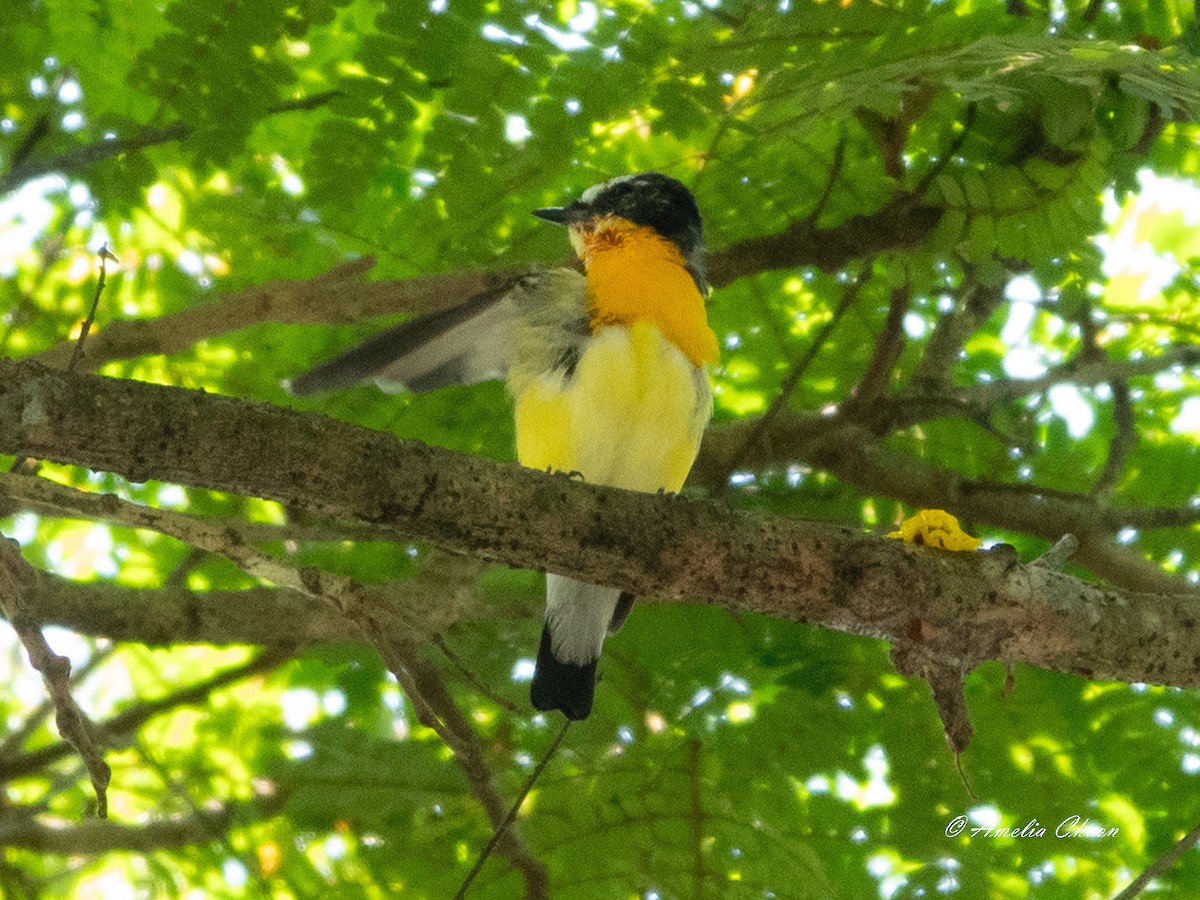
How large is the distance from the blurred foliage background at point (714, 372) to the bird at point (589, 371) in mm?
165

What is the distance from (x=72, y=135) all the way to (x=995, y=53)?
107 inches

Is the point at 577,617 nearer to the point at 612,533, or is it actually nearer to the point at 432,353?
the point at 432,353

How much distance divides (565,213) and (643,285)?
1.25ft

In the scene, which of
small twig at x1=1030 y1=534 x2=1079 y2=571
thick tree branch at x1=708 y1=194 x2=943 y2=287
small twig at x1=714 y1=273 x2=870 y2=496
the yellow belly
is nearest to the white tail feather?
the yellow belly

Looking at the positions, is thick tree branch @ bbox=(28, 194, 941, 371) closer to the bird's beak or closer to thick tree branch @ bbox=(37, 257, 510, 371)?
thick tree branch @ bbox=(37, 257, 510, 371)

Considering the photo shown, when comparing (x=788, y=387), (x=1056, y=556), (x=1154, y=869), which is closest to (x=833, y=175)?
(x=788, y=387)

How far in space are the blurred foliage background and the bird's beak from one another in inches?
4.1

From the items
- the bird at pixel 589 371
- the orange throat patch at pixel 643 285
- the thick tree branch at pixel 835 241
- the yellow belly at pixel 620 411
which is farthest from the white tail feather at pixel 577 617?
the thick tree branch at pixel 835 241

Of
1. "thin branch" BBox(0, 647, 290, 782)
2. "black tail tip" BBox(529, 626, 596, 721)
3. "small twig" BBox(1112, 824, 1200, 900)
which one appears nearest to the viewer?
"small twig" BBox(1112, 824, 1200, 900)

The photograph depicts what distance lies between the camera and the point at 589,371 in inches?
151

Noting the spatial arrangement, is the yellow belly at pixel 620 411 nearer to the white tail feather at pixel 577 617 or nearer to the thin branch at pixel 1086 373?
the white tail feather at pixel 577 617

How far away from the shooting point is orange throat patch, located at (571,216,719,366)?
13.0 feet

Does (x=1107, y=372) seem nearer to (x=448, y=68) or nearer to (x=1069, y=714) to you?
(x=1069, y=714)

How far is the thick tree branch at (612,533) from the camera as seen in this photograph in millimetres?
2168
